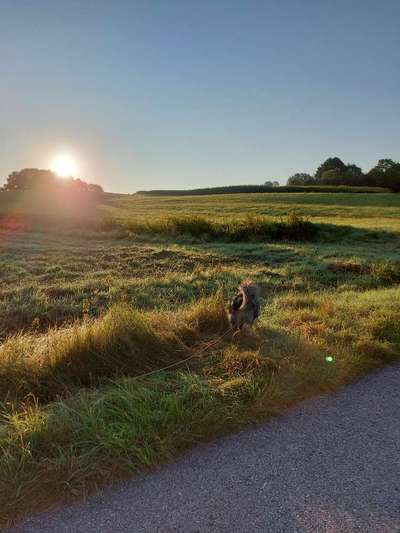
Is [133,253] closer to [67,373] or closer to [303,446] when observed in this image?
[67,373]

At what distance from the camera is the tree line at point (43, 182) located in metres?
61.6

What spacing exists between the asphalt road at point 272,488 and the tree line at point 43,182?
59.1 meters

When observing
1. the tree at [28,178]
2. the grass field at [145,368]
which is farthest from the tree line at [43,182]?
the grass field at [145,368]

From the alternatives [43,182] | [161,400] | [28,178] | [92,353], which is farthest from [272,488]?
[28,178]

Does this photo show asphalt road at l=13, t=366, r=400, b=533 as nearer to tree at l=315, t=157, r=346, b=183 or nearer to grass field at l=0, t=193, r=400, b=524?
grass field at l=0, t=193, r=400, b=524

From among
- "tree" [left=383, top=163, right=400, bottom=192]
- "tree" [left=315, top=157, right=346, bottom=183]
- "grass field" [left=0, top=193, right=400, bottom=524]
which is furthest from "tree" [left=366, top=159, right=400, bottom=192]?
"grass field" [left=0, top=193, right=400, bottom=524]

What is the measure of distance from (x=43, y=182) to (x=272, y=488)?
68734mm

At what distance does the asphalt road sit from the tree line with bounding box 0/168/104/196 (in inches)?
2326

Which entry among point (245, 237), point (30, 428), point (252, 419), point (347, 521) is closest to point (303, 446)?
point (252, 419)

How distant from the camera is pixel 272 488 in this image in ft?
8.89

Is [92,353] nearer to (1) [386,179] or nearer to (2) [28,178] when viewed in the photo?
(2) [28,178]

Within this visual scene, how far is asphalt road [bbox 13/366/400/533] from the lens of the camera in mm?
2438

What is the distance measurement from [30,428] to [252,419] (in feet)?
5.46

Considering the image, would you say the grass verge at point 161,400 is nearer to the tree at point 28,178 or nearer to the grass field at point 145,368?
the grass field at point 145,368
